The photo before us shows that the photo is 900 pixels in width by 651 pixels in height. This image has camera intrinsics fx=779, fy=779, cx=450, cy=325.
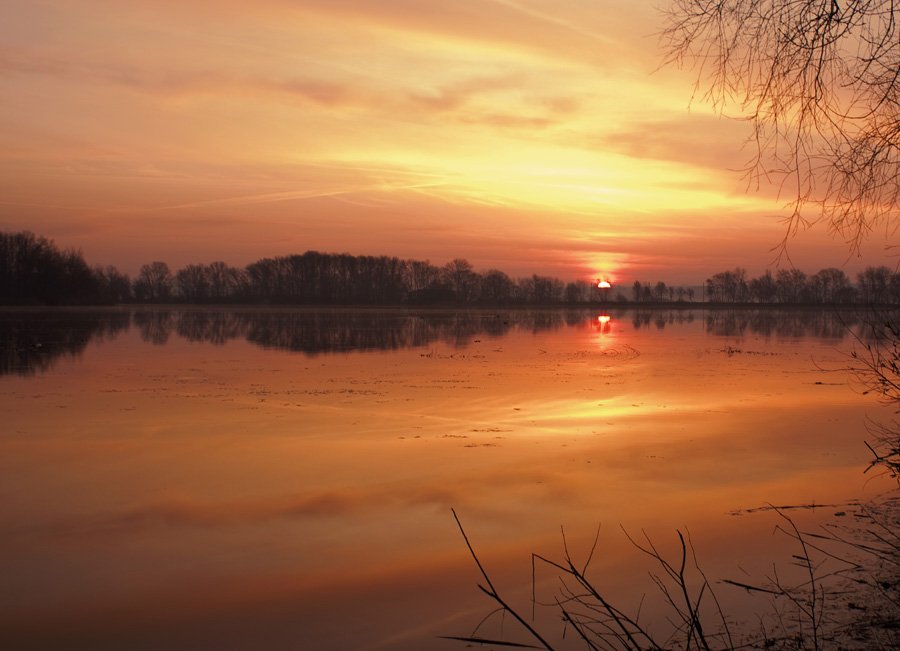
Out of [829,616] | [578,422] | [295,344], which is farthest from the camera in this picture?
[295,344]

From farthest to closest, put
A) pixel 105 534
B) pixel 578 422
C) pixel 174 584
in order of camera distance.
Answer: pixel 578 422
pixel 105 534
pixel 174 584

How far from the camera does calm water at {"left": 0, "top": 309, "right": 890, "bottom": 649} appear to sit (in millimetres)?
5582

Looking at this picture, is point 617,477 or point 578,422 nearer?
point 617,477

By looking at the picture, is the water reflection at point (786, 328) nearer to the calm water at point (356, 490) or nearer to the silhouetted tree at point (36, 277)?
the calm water at point (356, 490)

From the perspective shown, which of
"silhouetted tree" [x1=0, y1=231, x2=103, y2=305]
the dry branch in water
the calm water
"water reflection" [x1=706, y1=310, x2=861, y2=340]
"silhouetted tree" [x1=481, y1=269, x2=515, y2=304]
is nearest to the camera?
the dry branch in water

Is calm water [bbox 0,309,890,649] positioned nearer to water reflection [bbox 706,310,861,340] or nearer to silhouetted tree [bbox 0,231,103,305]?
water reflection [bbox 706,310,861,340]

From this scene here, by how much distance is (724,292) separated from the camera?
15625cm

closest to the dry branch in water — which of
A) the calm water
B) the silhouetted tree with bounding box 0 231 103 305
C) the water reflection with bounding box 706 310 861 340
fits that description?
the calm water

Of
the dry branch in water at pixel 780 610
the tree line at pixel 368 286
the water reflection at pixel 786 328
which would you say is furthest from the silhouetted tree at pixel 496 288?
the dry branch in water at pixel 780 610

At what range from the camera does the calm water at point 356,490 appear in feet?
18.3

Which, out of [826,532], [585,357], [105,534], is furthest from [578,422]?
[585,357]

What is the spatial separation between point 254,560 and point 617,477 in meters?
4.53

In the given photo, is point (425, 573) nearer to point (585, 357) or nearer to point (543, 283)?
point (585, 357)

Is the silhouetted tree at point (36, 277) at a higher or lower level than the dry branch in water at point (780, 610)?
higher
